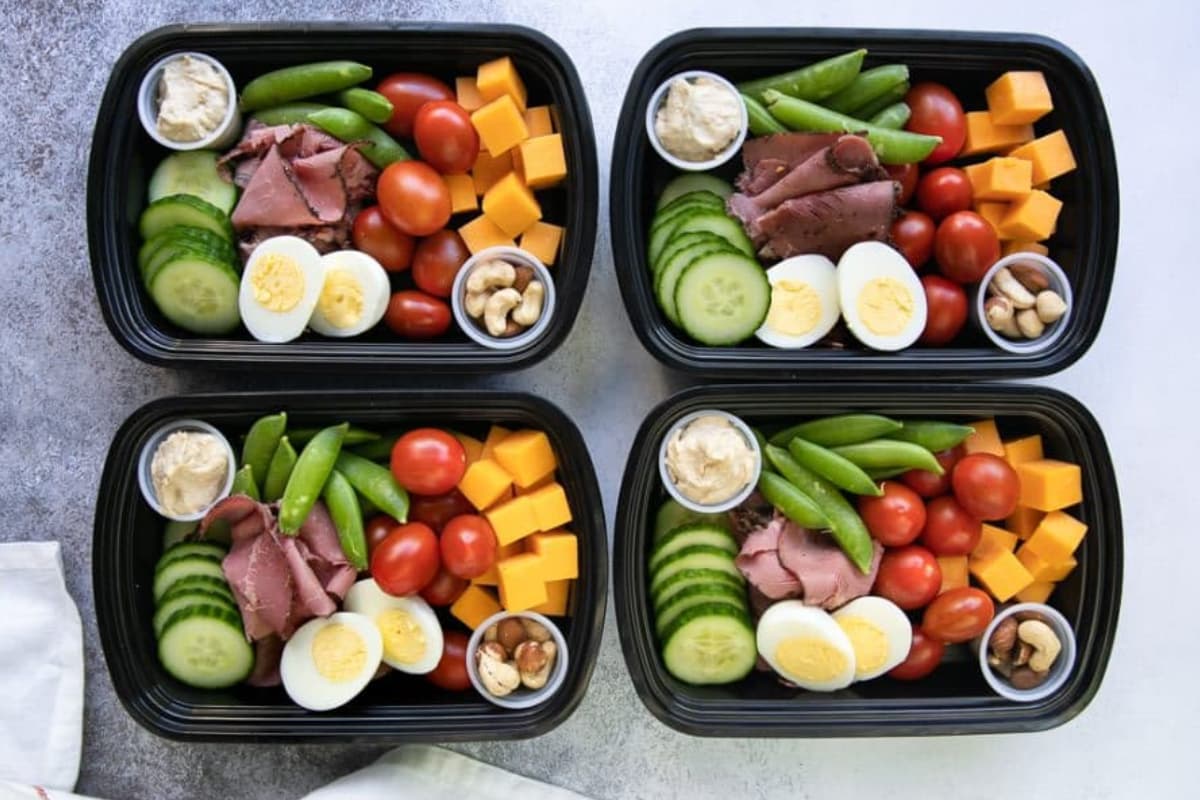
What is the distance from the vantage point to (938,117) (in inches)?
95.7

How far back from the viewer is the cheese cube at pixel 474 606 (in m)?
2.38

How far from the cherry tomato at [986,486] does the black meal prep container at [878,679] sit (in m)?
0.12

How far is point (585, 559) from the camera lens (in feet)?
7.66

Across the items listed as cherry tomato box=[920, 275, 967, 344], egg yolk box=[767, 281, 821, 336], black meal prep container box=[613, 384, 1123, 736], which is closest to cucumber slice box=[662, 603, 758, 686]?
black meal prep container box=[613, 384, 1123, 736]

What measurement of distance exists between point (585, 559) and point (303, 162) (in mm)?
1056

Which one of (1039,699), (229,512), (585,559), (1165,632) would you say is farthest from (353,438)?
(1165,632)

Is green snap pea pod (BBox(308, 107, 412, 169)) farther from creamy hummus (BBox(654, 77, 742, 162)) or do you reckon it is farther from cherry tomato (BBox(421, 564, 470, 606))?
cherry tomato (BBox(421, 564, 470, 606))

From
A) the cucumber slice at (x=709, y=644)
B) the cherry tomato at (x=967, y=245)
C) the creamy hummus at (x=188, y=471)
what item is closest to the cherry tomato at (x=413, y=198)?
the creamy hummus at (x=188, y=471)

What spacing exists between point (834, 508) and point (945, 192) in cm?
76

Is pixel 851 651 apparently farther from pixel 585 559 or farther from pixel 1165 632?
pixel 1165 632

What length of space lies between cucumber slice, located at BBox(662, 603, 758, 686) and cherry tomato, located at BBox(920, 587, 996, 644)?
1.35ft

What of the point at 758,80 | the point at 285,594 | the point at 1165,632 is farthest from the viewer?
the point at 1165,632

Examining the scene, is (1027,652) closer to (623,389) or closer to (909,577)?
(909,577)

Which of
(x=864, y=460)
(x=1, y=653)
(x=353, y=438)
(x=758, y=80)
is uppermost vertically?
(x=758, y=80)
